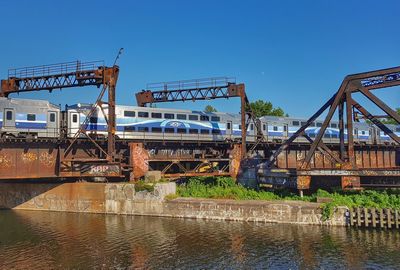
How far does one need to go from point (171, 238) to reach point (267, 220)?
333 inches

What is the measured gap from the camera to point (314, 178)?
34656 mm

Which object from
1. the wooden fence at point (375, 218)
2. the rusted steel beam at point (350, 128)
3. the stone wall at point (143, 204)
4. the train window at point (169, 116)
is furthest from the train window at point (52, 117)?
the wooden fence at point (375, 218)

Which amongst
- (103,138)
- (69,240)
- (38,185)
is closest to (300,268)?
(69,240)

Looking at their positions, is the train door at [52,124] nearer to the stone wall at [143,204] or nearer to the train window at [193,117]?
→ the stone wall at [143,204]

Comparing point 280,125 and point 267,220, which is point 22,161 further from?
point 280,125

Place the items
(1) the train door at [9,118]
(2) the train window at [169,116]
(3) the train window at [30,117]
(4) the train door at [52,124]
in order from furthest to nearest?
1. (2) the train window at [169,116]
2. (4) the train door at [52,124]
3. (3) the train window at [30,117]
4. (1) the train door at [9,118]

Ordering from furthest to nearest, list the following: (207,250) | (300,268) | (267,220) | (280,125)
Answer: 1. (280,125)
2. (267,220)
3. (207,250)
4. (300,268)

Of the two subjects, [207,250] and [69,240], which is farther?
[69,240]

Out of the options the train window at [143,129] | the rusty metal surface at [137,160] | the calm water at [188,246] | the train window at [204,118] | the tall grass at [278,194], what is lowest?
the calm water at [188,246]

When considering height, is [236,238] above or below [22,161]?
below

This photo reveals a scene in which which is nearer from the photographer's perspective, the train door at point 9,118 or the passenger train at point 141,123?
the train door at point 9,118

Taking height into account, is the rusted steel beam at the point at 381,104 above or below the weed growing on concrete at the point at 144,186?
above

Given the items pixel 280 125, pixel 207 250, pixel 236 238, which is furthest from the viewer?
pixel 280 125

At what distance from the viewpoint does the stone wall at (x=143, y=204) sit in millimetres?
29406
